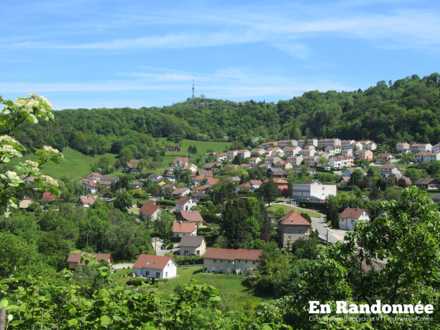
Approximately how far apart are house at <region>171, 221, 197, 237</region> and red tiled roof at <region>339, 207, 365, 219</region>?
43.6 ft

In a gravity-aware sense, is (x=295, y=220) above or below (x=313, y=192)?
below

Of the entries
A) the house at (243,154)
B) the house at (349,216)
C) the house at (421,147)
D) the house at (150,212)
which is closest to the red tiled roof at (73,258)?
the house at (150,212)

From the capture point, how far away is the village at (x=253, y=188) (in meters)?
38.1

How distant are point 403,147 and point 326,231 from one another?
42.9 metres

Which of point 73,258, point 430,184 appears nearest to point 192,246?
point 73,258

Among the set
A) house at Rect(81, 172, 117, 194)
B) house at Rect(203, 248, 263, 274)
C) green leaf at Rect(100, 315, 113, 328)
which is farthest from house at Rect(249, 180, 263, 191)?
green leaf at Rect(100, 315, 113, 328)

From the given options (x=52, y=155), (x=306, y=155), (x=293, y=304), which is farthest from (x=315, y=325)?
(x=306, y=155)

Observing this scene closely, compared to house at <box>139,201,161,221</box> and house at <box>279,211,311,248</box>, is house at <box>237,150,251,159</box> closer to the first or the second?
house at <box>139,201,161,221</box>

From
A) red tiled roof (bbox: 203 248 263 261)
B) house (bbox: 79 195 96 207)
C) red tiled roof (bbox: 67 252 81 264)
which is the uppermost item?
house (bbox: 79 195 96 207)

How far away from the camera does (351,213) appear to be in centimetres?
4606

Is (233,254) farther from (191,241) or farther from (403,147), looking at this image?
(403,147)

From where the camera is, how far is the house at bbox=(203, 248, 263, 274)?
37.6 meters

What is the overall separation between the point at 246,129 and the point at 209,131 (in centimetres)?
980

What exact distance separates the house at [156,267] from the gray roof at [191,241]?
5970mm
